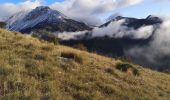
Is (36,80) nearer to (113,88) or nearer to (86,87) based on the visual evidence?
(86,87)

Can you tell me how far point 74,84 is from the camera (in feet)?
53.7

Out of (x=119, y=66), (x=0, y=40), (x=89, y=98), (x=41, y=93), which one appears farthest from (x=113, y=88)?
(x=0, y=40)

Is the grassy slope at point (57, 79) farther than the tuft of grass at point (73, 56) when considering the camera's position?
No

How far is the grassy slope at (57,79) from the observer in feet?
A: 47.4

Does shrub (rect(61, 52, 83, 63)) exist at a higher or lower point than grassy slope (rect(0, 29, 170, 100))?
higher

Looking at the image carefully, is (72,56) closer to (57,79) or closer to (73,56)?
(73,56)

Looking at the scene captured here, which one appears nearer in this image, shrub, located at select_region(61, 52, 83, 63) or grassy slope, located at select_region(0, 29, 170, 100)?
grassy slope, located at select_region(0, 29, 170, 100)

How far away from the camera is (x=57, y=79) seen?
53.9 feet

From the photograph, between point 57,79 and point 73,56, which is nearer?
point 57,79

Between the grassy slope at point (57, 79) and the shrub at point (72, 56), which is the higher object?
the shrub at point (72, 56)

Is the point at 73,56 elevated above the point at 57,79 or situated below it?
above

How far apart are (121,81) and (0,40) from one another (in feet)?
23.6

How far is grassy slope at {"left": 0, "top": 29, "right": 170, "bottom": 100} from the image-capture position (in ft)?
47.4

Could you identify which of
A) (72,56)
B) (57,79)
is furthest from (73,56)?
(57,79)
